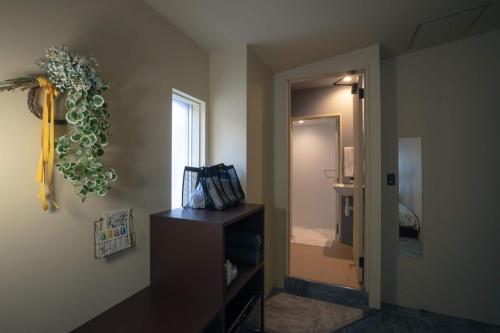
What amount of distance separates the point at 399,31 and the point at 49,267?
8.40 feet

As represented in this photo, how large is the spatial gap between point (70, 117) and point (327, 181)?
379 centimetres

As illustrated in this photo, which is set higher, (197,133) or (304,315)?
(197,133)

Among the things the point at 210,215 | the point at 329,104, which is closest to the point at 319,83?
the point at 329,104

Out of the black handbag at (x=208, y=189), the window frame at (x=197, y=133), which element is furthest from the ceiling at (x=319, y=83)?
the black handbag at (x=208, y=189)

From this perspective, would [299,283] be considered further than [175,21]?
Yes

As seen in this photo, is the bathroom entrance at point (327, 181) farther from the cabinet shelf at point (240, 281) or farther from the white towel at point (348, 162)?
the cabinet shelf at point (240, 281)

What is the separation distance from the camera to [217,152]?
1.87 meters

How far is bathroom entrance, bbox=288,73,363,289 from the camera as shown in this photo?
237 centimetres

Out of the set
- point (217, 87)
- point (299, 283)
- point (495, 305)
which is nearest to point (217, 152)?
point (217, 87)

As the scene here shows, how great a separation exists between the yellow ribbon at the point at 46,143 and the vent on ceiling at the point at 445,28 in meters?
2.33

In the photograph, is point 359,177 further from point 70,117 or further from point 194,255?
point 70,117

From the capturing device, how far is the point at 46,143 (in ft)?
2.65

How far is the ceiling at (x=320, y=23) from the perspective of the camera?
4.58 feet

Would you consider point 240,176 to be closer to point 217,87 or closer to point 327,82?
point 217,87
